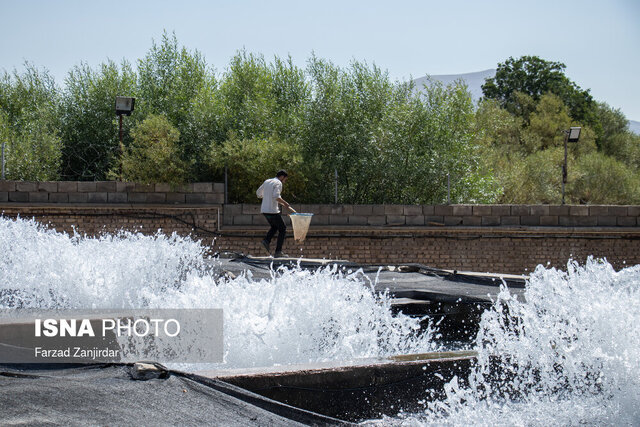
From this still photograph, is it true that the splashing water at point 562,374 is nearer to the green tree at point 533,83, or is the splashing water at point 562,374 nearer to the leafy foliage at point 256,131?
the leafy foliage at point 256,131

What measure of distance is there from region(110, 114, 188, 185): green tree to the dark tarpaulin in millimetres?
10924

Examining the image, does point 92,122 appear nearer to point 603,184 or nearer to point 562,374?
point 562,374

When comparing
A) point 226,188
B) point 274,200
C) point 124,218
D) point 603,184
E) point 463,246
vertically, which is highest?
point 603,184

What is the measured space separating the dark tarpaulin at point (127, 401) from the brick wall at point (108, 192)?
10793 millimetres

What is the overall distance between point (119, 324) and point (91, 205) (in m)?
9.75

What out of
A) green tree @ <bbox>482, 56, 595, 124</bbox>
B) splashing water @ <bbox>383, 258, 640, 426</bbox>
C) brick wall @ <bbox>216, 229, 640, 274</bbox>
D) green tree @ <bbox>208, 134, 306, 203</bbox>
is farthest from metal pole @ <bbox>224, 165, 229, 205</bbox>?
green tree @ <bbox>482, 56, 595, 124</bbox>

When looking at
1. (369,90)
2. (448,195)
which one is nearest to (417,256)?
(448,195)

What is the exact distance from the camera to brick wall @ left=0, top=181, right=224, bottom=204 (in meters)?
14.0

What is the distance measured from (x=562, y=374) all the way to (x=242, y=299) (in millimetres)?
2778

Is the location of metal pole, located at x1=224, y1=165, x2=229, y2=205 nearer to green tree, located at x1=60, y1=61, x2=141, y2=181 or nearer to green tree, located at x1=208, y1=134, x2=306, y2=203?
green tree, located at x1=208, y1=134, x2=306, y2=203

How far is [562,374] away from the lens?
5.21 meters

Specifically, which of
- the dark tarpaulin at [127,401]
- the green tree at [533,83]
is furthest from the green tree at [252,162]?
the green tree at [533,83]

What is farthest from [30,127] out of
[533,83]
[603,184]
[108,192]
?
[533,83]

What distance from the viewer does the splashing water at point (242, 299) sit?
543 centimetres
